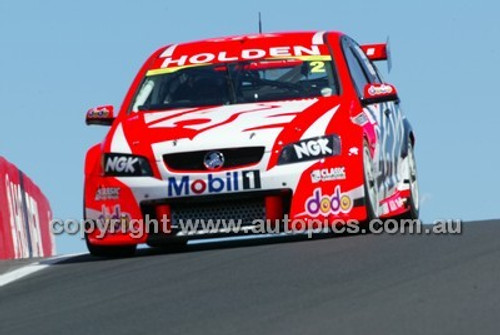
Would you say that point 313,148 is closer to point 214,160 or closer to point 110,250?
point 214,160

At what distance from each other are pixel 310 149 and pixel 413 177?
2.52m

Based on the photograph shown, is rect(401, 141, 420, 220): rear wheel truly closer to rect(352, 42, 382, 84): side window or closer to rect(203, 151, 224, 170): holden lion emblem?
rect(352, 42, 382, 84): side window

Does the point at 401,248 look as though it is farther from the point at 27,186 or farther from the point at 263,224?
the point at 27,186

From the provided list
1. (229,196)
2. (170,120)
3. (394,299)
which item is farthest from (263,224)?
(394,299)

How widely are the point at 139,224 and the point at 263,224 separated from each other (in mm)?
823

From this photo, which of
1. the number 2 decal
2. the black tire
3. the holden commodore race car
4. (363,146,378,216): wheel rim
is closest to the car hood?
the holden commodore race car

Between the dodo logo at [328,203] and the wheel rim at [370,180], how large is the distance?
233 mm

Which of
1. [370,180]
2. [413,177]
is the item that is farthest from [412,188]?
[370,180]

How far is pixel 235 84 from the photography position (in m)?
13.0

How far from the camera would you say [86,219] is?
12266mm

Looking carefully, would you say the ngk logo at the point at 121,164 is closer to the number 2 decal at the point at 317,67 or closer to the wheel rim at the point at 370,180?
the wheel rim at the point at 370,180

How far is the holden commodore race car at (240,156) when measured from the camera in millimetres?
11820

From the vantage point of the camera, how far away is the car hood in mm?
11891

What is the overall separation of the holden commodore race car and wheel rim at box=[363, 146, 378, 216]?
0.03 feet
